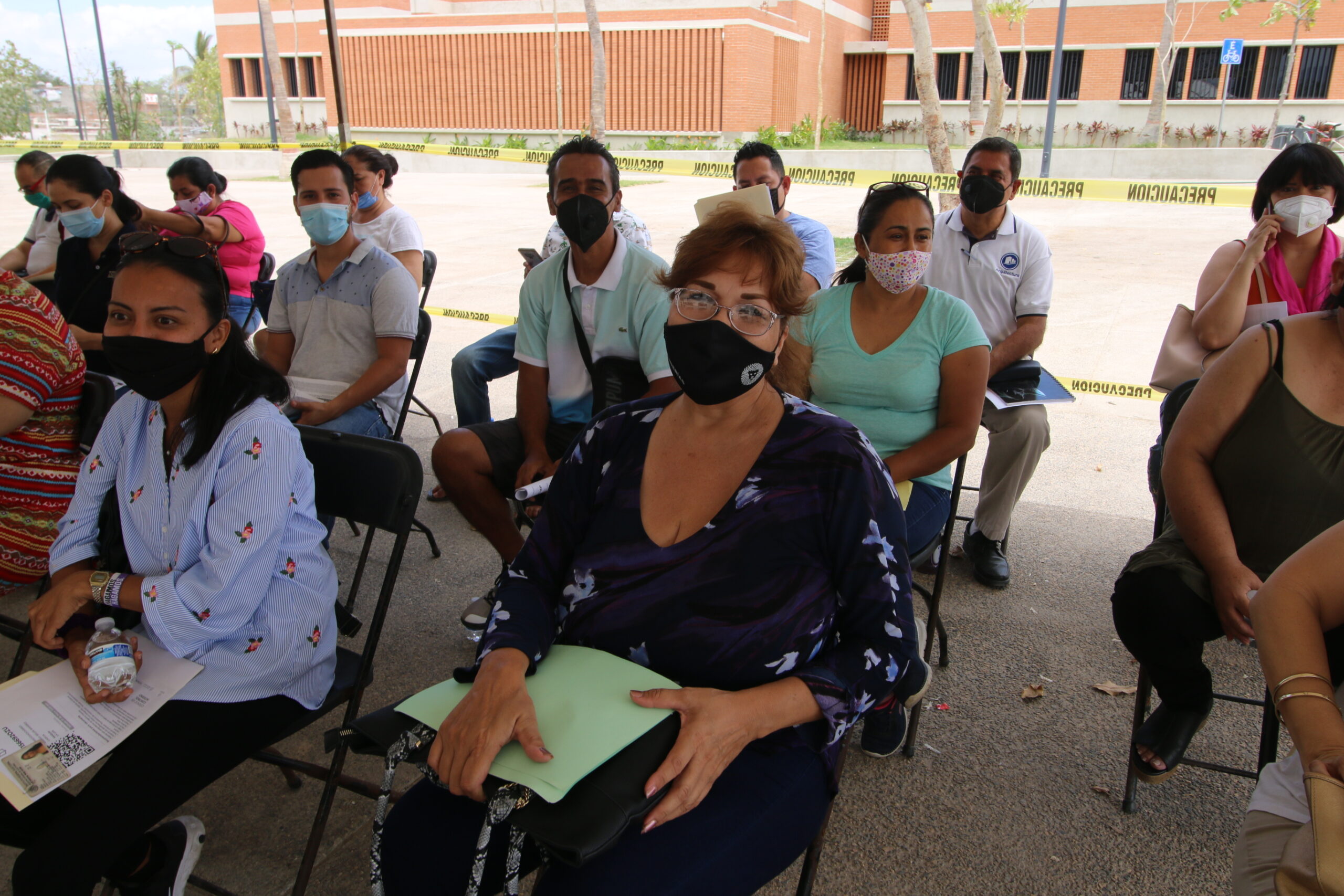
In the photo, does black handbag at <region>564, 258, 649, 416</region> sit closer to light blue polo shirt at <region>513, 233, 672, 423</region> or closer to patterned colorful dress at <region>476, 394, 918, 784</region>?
light blue polo shirt at <region>513, 233, 672, 423</region>

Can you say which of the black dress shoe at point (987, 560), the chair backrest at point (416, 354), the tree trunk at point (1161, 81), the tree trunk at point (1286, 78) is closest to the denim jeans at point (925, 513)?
the black dress shoe at point (987, 560)

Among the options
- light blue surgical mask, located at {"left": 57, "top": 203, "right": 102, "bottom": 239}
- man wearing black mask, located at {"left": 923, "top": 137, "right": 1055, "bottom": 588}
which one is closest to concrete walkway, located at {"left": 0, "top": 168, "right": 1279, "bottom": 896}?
man wearing black mask, located at {"left": 923, "top": 137, "right": 1055, "bottom": 588}

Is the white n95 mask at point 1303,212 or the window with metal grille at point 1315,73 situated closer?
the white n95 mask at point 1303,212

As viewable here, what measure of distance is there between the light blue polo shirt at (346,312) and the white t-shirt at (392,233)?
4.70 feet

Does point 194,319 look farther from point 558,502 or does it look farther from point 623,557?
point 623,557

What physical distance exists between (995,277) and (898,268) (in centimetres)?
146

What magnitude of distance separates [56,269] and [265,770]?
12.0ft

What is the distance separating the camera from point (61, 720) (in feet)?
5.94

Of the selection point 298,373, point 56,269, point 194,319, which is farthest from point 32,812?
point 56,269

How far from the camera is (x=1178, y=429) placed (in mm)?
2395

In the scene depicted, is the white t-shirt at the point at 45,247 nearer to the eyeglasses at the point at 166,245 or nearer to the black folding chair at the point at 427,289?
the black folding chair at the point at 427,289

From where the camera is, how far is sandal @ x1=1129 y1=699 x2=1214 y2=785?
230cm

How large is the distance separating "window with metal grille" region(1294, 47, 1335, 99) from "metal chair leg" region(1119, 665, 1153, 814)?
1274 inches

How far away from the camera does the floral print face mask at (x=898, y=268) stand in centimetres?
289
